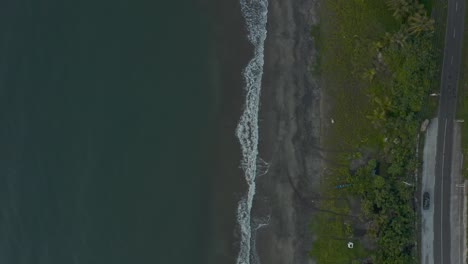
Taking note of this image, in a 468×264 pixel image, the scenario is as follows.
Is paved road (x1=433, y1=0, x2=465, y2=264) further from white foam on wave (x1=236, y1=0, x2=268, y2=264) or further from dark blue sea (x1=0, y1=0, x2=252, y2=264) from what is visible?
dark blue sea (x1=0, y1=0, x2=252, y2=264)

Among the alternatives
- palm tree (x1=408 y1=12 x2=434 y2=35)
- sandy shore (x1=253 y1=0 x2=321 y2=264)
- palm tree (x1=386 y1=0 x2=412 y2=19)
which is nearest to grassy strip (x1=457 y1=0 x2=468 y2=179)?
palm tree (x1=408 y1=12 x2=434 y2=35)

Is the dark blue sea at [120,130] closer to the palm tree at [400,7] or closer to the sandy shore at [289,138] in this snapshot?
the sandy shore at [289,138]

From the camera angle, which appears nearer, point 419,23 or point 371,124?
point 419,23

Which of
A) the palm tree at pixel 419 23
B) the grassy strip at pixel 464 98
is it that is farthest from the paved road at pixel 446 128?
the palm tree at pixel 419 23

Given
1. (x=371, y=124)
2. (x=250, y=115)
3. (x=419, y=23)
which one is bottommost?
(x=371, y=124)

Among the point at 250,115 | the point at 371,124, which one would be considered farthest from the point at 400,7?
the point at 250,115

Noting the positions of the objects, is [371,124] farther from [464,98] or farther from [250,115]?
[250,115]
